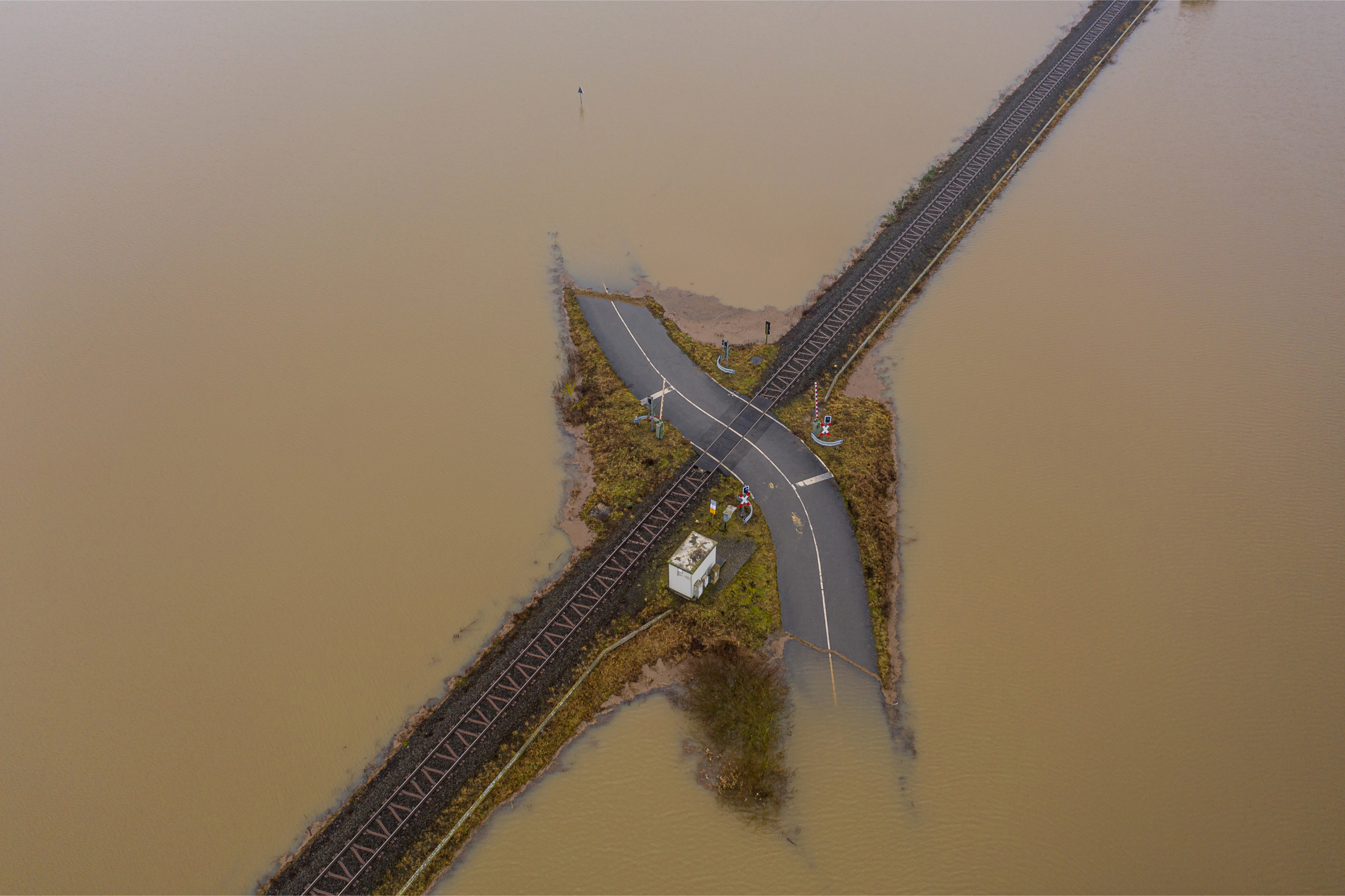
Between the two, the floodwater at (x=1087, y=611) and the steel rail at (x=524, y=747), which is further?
the floodwater at (x=1087, y=611)

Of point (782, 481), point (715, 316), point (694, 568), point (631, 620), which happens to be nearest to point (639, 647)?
point (631, 620)

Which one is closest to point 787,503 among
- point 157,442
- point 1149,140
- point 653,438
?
point 653,438

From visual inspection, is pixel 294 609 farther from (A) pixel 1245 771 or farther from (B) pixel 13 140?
(B) pixel 13 140

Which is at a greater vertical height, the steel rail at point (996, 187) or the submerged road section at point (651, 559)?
the steel rail at point (996, 187)

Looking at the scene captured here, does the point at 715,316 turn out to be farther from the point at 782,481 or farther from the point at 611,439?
the point at 782,481

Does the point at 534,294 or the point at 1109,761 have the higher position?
the point at 534,294

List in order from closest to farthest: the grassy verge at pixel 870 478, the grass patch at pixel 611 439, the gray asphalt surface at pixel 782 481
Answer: the gray asphalt surface at pixel 782 481
the grassy verge at pixel 870 478
the grass patch at pixel 611 439

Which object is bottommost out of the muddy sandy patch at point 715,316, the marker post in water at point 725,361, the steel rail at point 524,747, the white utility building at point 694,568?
the steel rail at point 524,747

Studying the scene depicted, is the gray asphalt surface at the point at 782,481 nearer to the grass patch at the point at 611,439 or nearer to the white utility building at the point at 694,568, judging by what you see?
the grass patch at the point at 611,439

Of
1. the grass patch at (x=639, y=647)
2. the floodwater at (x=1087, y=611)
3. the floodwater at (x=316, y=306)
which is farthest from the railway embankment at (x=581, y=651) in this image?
the floodwater at (x=316, y=306)
